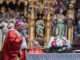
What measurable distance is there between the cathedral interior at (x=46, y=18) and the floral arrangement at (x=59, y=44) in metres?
0.12

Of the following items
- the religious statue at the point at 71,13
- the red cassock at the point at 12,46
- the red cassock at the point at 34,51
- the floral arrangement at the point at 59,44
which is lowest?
the red cassock at the point at 34,51

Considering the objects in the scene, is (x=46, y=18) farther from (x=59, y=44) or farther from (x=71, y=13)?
(x=59, y=44)

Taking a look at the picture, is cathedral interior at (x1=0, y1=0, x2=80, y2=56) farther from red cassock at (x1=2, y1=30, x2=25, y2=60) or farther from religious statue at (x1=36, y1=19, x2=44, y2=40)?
red cassock at (x1=2, y1=30, x2=25, y2=60)

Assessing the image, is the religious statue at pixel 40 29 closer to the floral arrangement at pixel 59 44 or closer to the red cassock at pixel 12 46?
the floral arrangement at pixel 59 44

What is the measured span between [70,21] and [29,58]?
2.45 meters

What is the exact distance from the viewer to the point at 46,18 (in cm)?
962

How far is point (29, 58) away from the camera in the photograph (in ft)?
26.2

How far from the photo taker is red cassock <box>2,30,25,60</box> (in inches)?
203

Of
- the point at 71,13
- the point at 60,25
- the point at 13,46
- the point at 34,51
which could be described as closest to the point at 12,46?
the point at 13,46

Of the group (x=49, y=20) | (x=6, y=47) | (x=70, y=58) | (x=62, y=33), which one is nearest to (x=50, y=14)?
(x=49, y=20)

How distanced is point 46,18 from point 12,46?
15.0ft

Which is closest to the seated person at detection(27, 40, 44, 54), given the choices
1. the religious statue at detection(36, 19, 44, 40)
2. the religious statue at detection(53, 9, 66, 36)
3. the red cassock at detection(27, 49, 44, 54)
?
the red cassock at detection(27, 49, 44, 54)

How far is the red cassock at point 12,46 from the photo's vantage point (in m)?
5.14

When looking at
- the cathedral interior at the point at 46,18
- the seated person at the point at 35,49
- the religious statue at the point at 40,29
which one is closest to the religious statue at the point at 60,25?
the cathedral interior at the point at 46,18
